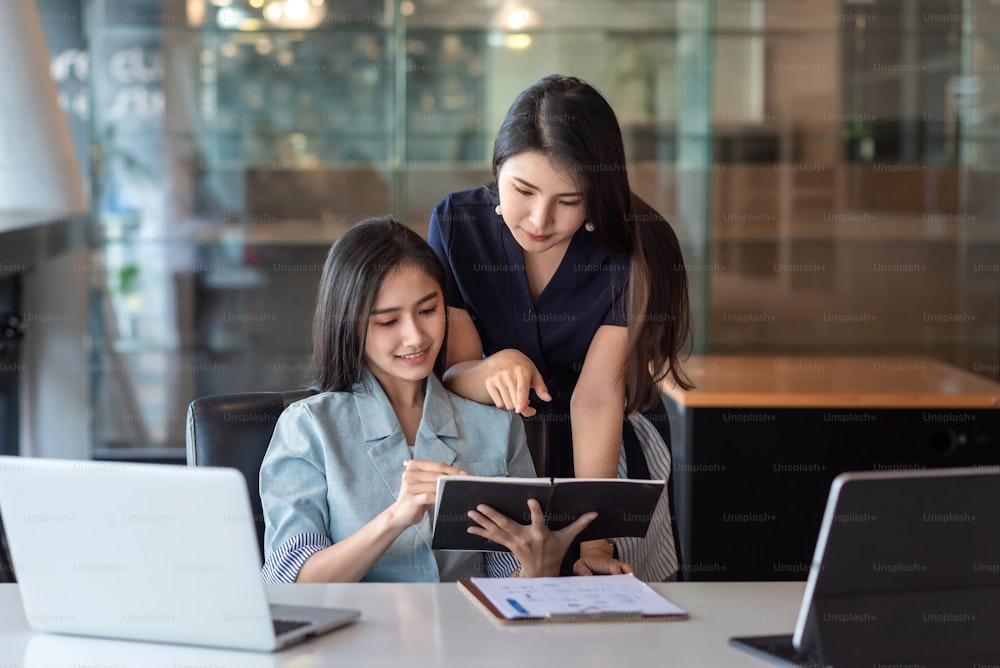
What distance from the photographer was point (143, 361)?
4.33 metres

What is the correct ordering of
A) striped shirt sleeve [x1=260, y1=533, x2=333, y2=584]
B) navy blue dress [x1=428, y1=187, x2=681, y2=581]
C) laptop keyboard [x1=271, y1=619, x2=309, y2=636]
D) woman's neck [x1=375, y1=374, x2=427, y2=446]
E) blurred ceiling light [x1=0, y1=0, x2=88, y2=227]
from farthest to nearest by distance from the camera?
1. blurred ceiling light [x1=0, y1=0, x2=88, y2=227]
2. navy blue dress [x1=428, y1=187, x2=681, y2=581]
3. woman's neck [x1=375, y1=374, x2=427, y2=446]
4. striped shirt sleeve [x1=260, y1=533, x2=333, y2=584]
5. laptop keyboard [x1=271, y1=619, x2=309, y2=636]

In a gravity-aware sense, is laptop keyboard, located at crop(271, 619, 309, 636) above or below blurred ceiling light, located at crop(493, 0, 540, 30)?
below

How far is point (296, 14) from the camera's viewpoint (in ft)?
13.6

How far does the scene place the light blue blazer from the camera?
6.27ft

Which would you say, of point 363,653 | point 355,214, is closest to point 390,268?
point 363,653

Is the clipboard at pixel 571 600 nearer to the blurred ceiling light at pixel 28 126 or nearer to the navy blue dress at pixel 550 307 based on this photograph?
the navy blue dress at pixel 550 307

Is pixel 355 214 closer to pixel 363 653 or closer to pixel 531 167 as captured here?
pixel 531 167

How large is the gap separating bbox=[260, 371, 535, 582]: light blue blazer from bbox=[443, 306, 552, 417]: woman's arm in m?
0.08

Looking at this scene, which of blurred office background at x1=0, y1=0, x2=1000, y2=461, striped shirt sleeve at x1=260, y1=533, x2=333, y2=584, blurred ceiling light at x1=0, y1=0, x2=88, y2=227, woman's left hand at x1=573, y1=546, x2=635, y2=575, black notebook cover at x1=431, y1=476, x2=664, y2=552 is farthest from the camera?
blurred office background at x1=0, y1=0, x2=1000, y2=461

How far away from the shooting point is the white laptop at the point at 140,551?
4.33 feet

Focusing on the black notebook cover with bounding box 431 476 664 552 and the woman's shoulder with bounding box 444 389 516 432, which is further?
the woman's shoulder with bounding box 444 389 516 432

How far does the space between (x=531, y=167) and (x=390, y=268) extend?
0.29 metres

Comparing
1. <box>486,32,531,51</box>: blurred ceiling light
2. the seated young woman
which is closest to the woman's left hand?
the seated young woman

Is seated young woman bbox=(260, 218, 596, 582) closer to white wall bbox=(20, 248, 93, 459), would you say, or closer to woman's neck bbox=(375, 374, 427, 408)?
woman's neck bbox=(375, 374, 427, 408)
